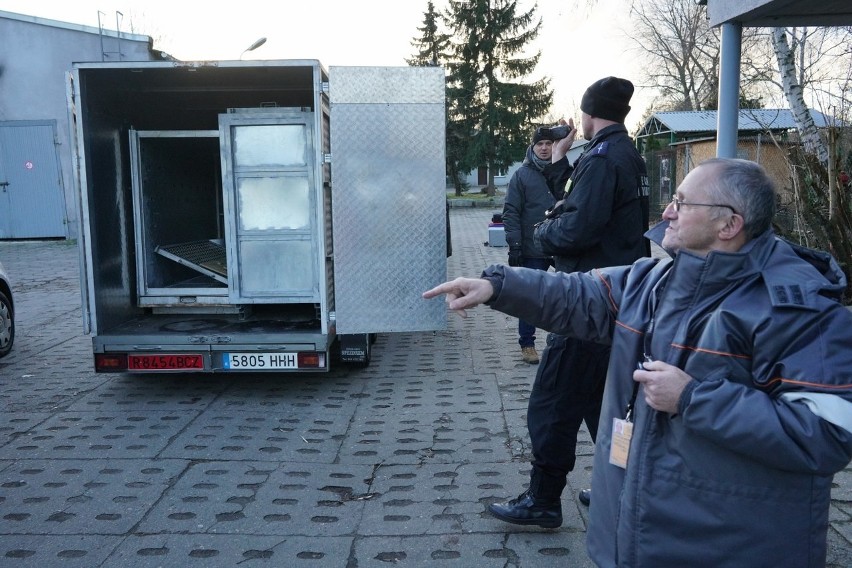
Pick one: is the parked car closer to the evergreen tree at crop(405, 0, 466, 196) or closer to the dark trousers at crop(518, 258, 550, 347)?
the dark trousers at crop(518, 258, 550, 347)

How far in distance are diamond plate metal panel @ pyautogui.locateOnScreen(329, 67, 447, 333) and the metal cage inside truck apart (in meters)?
0.01

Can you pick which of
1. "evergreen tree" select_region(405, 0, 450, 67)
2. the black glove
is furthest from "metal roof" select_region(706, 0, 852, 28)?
"evergreen tree" select_region(405, 0, 450, 67)

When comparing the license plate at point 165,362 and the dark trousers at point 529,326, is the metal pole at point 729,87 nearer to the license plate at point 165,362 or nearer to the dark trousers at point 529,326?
the dark trousers at point 529,326

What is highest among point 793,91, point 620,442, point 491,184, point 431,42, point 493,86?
point 431,42

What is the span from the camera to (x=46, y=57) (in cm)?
1916

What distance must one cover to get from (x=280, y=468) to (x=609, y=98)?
2889 mm

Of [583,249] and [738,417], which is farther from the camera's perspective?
[583,249]

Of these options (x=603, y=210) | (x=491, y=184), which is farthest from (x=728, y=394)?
(x=491, y=184)

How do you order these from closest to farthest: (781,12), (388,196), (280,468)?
(280,468)
(781,12)
(388,196)

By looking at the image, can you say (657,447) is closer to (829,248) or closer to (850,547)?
(850,547)

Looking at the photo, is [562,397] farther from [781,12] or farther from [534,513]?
[781,12]

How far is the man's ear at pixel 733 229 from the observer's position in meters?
1.97

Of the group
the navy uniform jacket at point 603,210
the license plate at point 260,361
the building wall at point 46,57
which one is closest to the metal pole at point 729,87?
the navy uniform jacket at point 603,210

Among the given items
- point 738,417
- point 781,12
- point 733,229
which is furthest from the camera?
point 781,12
